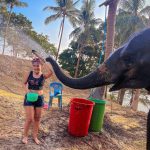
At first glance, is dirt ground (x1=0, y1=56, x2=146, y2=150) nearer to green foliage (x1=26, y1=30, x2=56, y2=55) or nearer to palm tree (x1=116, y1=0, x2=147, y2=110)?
palm tree (x1=116, y1=0, x2=147, y2=110)

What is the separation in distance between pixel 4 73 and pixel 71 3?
50.8 feet

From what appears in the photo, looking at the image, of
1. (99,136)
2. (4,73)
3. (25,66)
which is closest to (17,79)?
(4,73)

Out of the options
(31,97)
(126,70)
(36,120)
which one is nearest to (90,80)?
(126,70)

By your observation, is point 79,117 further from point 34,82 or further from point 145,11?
point 145,11

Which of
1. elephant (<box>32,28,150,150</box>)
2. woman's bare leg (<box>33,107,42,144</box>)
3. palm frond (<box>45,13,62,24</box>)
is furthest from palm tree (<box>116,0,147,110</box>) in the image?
elephant (<box>32,28,150,150</box>)

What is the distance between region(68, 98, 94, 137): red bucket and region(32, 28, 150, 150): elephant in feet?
12.1

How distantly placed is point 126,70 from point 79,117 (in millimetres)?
3859

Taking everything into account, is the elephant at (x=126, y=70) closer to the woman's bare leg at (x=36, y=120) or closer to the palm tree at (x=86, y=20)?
the woman's bare leg at (x=36, y=120)

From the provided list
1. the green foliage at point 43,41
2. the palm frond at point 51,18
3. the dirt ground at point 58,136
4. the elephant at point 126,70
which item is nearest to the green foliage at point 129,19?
the palm frond at point 51,18

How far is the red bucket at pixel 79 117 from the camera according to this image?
234 inches

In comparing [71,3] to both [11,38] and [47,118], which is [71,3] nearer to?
[11,38]

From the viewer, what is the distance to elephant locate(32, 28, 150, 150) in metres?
2.10

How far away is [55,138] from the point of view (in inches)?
231

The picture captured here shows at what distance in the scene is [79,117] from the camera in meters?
5.96
